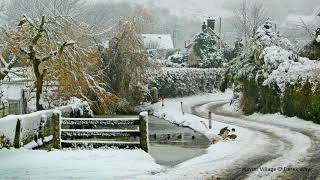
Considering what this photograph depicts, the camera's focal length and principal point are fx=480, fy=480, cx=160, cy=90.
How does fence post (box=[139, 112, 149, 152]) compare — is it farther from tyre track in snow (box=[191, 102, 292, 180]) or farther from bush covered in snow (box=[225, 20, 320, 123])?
bush covered in snow (box=[225, 20, 320, 123])

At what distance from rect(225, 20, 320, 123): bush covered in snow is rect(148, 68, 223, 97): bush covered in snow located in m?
15.4

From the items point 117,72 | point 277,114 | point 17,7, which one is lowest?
point 277,114

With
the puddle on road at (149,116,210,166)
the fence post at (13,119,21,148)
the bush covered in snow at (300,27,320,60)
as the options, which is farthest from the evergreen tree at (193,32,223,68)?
the fence post at (13,119,21,148)

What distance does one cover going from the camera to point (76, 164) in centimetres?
1141

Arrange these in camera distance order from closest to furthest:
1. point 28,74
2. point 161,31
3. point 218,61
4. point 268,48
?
point 28,74, point 268,48, point 218,61, point 161,31

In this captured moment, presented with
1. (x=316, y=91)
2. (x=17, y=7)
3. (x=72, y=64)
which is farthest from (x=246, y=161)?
(x=17, y=7)

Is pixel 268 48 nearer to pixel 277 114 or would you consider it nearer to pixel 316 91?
pixel 277 114

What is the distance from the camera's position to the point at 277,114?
2872 centimetres

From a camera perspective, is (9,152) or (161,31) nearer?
(9,152)

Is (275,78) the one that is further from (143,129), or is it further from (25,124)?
(25,124)

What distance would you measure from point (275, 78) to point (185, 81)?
29.0m

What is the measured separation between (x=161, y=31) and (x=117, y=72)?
9510 cm

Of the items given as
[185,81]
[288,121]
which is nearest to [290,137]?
[288,121]

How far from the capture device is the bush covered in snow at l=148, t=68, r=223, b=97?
175 feet
